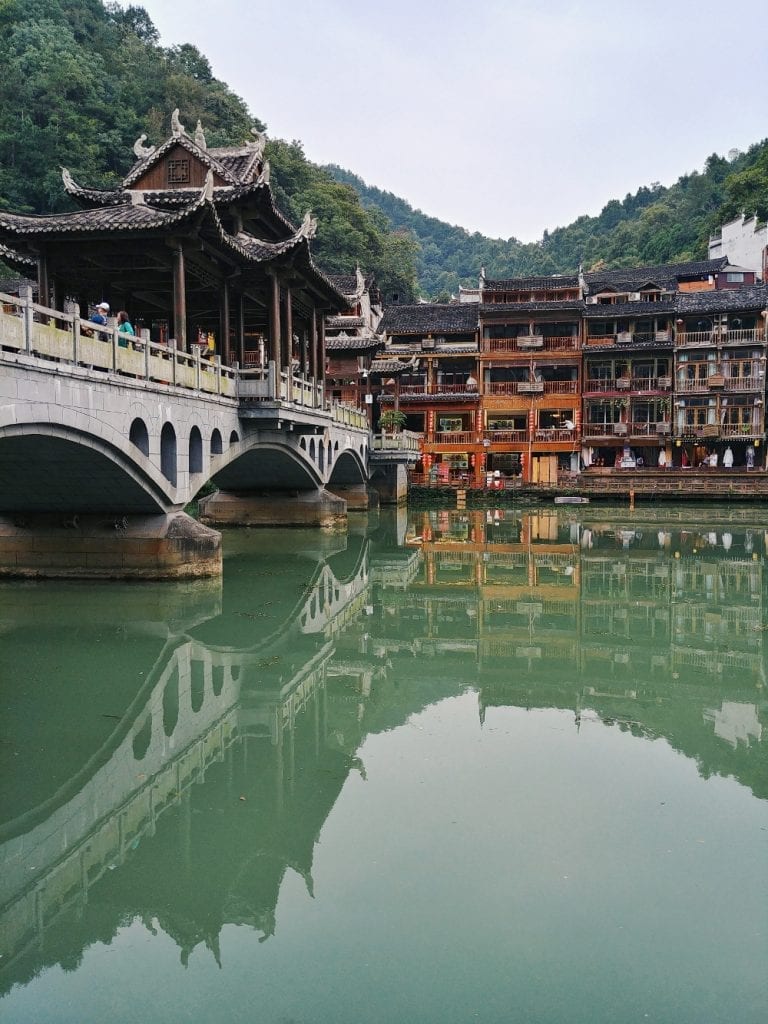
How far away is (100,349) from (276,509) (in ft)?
55.3

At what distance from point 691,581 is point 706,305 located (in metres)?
32.3

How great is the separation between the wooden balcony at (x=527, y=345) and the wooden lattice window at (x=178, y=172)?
96.5ft

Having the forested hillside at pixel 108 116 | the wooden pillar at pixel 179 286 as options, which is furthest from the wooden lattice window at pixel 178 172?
the forested hillside at pixel 108 116

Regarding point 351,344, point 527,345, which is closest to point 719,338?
point 527,345

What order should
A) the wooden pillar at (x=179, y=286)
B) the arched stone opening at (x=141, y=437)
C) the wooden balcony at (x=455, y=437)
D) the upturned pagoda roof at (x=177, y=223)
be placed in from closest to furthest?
1. the arched stone opening at (x=141, y=437)
2. the upturned pagoda roof at (x=177, y=223)
3. the wooden pillar at (x=179, y=286)
4. the wooden balcony at (x=455, y=437)

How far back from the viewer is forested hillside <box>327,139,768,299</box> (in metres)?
69.1

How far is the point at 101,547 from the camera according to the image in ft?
58.0

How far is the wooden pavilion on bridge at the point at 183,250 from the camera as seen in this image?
17344mm

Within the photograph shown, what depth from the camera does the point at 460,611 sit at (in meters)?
17.1

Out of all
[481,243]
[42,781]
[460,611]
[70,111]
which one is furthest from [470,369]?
[481,243]

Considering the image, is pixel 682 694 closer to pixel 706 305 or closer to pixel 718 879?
pixel 718 879

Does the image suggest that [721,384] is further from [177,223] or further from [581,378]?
[177,223]

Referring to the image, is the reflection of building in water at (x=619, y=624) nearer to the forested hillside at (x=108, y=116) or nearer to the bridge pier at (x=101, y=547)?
the bridge pier at (x=101, y=547)

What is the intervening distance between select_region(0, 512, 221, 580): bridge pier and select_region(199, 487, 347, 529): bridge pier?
12.0 metres
